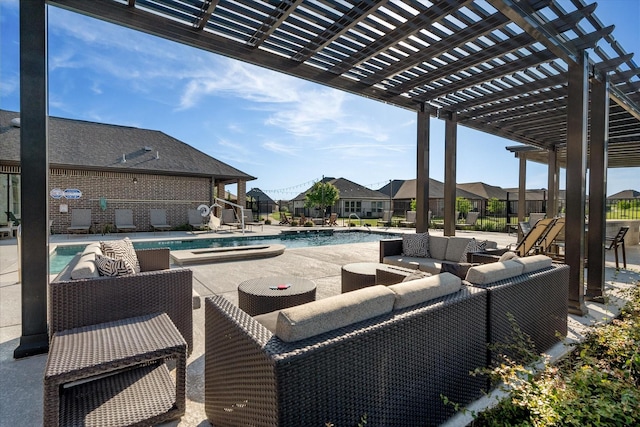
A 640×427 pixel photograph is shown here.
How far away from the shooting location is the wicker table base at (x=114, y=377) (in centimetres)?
174

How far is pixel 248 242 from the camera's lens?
1161 centimetres

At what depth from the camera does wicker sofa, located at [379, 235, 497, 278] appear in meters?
5.07

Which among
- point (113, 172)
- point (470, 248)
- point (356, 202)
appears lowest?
point (470, 248)

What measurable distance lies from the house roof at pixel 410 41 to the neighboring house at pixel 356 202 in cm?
2581

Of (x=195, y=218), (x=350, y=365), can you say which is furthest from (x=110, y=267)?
(x=195, y=218)

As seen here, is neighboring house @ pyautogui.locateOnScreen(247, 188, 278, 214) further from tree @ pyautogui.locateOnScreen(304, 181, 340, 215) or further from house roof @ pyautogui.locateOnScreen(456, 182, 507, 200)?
house roof @ pyautogui.locateOnScreen(456, 182, 507, 200)

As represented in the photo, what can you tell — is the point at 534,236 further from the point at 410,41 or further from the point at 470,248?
the point at 410,41

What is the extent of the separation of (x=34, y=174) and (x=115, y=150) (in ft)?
46.1

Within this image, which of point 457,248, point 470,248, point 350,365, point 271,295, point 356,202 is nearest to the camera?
point 350,365

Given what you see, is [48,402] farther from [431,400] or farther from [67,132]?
[67,132]

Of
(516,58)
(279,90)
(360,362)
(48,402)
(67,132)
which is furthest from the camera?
(67,132)

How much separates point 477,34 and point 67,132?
1722 centimetres

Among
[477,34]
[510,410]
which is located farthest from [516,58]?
[510,410]

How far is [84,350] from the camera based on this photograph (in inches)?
77.2
